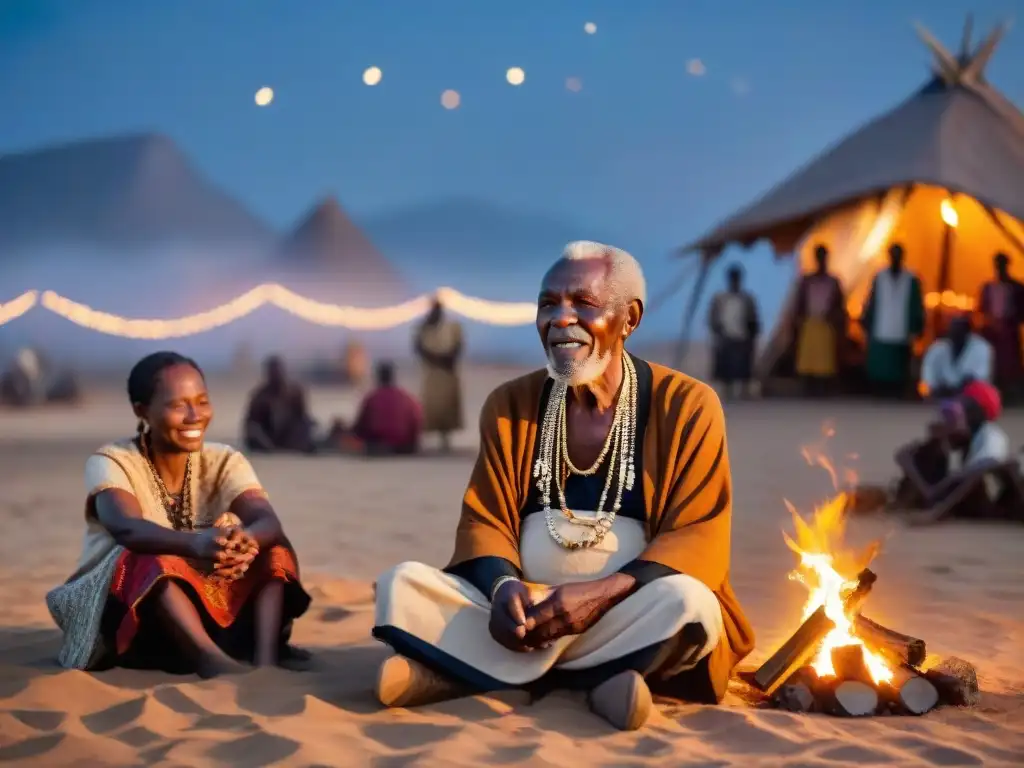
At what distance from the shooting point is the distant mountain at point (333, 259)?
33750 mm

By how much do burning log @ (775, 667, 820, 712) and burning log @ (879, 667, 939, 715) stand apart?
0.65 feet

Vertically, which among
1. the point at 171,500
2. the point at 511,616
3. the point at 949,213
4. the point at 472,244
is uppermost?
the point at 472,244

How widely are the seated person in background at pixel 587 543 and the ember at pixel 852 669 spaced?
18 cm

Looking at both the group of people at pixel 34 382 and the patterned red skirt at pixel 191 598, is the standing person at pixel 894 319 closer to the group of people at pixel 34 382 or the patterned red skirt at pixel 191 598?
the patterned red skirt at pixel 191 598

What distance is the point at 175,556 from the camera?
12.8ft

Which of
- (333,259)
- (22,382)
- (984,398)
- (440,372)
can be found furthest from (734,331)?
(333,259)

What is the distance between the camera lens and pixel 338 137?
91.0 feet

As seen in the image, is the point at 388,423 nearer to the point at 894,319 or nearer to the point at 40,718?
the point at 894,319

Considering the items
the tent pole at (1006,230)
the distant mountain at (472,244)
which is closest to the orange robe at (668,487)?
the tent pole at (1006,230)

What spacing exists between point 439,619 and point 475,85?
86.4ft

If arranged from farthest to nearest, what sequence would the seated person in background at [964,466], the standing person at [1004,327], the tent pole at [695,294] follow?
the tent pole at [695,294], the standing person at [1004,327], the seated person in background at [964,466]

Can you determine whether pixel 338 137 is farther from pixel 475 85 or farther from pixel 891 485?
pixel 891 485

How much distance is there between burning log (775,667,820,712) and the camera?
144 inches

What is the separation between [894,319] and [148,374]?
11.5 metres
